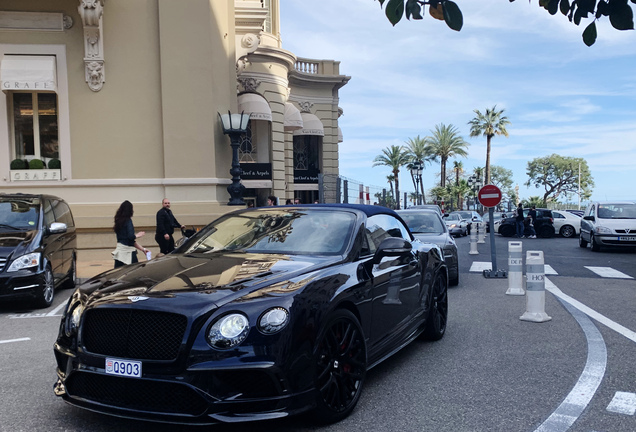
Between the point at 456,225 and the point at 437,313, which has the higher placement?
the point at 437,313

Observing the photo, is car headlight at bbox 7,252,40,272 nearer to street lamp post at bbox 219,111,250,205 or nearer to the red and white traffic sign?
street lamp post at bbox 219,111,250,205

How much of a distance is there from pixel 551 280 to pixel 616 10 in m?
9.46

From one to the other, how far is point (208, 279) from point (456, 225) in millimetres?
30017

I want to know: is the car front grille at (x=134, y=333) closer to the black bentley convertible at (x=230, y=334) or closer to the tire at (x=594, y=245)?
the black bentley convertible at (x=230, y=334)

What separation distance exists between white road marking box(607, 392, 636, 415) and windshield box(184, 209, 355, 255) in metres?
2.28

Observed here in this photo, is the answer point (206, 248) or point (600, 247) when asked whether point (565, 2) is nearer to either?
point (206, 248)

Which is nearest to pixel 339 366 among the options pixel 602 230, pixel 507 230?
pixel 602 230

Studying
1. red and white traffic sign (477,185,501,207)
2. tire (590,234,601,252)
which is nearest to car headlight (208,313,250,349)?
red and white traffic sign (477,185,501,207)

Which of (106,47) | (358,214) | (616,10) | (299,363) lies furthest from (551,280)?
(106,47)

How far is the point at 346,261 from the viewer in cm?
456

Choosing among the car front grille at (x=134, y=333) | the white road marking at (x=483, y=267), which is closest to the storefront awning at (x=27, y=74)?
the white road marking at (x=483, y=267)

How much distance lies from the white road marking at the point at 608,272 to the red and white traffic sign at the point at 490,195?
9.72ft

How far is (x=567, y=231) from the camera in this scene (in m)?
29.4

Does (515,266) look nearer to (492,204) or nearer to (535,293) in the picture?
(535,293)
